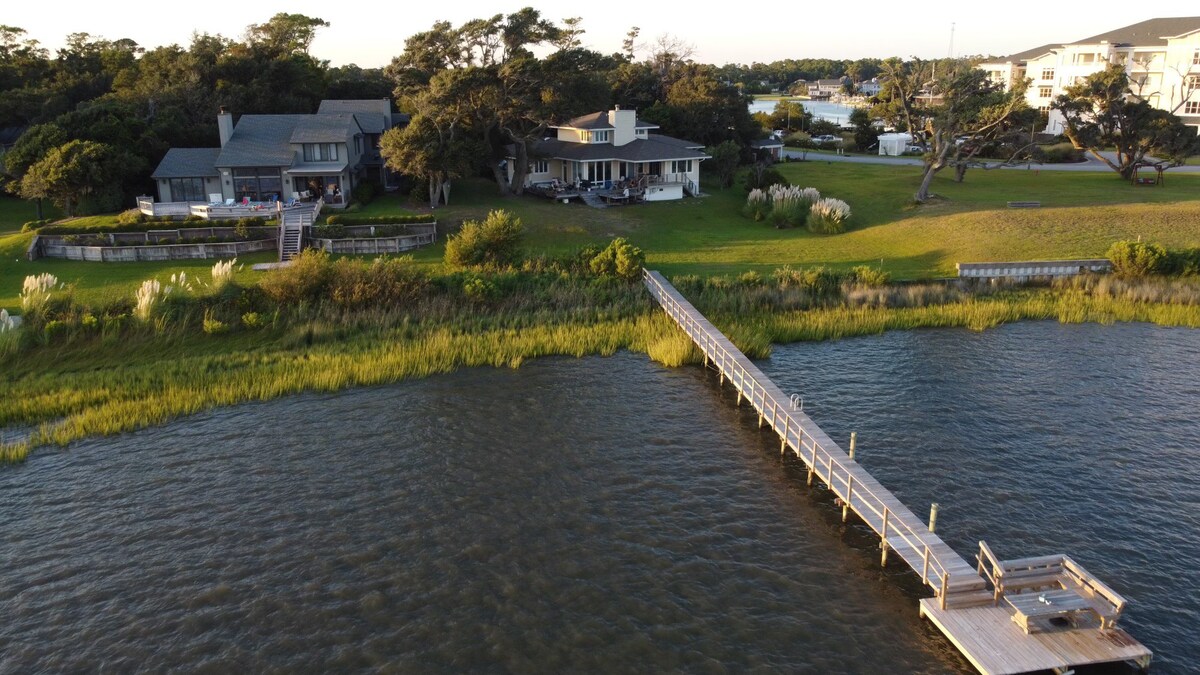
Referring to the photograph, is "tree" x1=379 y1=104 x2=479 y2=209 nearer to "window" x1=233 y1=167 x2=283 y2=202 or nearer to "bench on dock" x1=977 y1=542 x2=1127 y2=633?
"window" x1=233 y1=167 x2=283 y2=202

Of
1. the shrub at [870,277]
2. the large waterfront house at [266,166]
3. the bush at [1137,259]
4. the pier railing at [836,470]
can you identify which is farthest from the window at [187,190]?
the bush at [1137,259]

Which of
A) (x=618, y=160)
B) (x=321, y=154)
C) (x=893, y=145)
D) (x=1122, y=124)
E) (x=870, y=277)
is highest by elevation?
(x=1122, y=124)

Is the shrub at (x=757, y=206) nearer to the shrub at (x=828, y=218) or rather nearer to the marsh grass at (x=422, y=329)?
the shrub at (x=828, y=218)

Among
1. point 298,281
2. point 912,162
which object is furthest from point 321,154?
point 912,162

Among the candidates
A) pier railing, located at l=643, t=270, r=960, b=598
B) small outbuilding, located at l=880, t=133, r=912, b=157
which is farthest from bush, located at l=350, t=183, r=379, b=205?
small outbuilding, located at l=880, t=133, r=912, b=157

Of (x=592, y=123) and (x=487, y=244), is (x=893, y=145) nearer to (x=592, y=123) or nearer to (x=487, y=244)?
(x=592, y=123)

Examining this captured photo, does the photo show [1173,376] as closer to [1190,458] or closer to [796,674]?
[1190,458]

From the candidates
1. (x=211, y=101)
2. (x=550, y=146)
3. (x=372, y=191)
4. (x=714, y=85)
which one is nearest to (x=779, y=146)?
(x=714, y=85)
